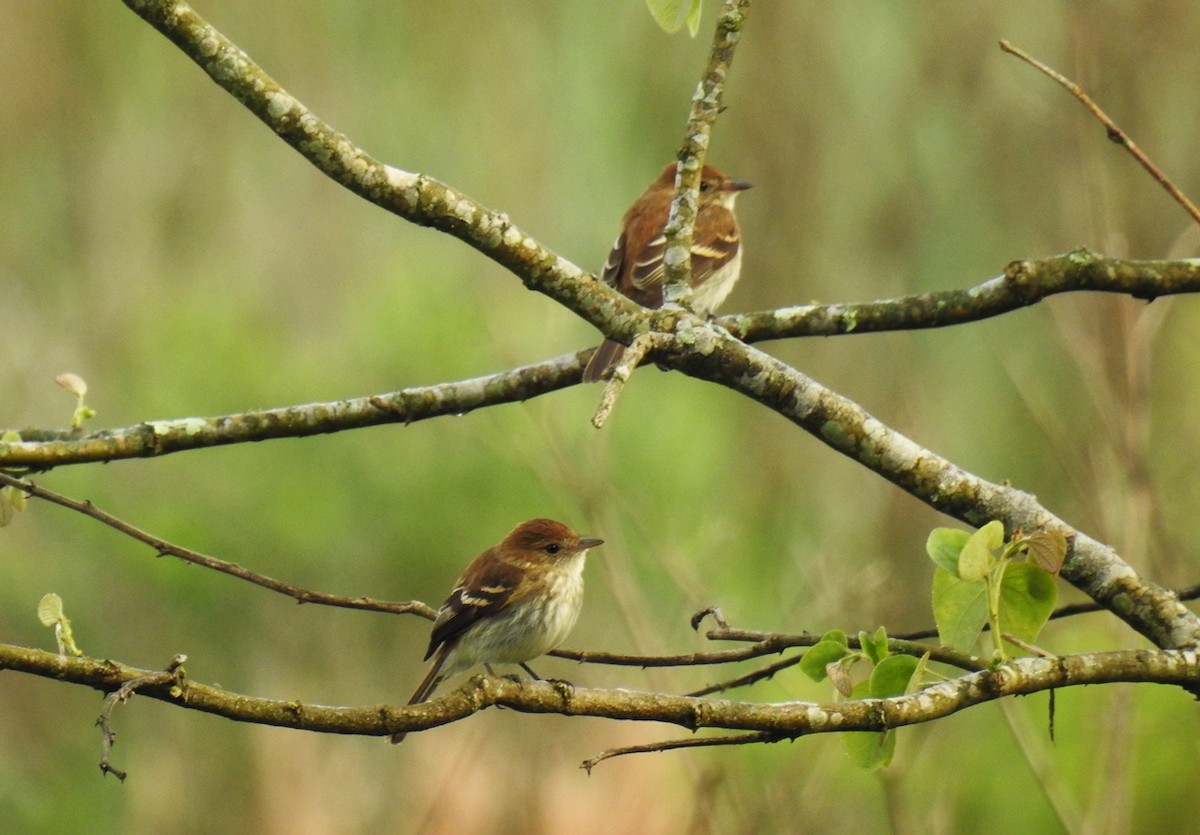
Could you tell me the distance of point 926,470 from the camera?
102 inches

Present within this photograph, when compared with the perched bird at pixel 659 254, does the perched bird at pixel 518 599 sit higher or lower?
lower

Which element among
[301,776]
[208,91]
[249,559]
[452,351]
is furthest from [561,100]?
[301,776]

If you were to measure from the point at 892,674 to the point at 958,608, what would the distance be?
0.49 ft

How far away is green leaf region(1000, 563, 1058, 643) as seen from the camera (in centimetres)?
209

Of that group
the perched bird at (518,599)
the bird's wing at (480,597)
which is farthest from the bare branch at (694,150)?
the bird's wing at (480,597)

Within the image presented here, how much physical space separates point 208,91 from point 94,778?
7.28 meters

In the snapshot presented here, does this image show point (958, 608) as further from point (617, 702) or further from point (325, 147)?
point (325, 147)

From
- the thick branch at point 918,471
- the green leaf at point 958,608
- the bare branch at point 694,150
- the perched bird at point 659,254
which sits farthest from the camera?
the perched bird at point 659,254

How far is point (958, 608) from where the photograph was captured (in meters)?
2.08

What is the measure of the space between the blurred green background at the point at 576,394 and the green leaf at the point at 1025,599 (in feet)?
6.96

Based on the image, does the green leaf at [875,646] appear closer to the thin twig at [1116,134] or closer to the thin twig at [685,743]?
the thin twig at [685,743]

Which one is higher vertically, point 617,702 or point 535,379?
point 535,379

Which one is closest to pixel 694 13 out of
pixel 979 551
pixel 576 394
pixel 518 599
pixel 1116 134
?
pixel 1116 134

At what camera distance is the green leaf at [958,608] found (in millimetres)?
2064
